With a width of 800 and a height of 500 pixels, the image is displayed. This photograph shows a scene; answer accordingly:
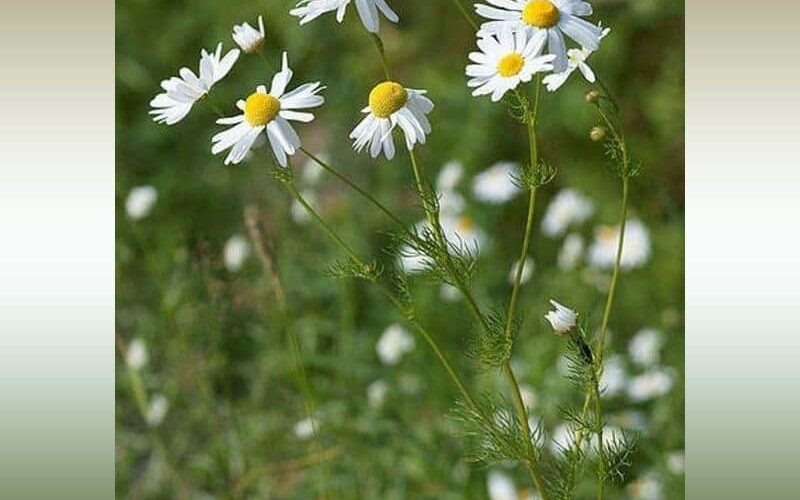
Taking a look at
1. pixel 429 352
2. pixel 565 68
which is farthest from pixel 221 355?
pixel 565 68

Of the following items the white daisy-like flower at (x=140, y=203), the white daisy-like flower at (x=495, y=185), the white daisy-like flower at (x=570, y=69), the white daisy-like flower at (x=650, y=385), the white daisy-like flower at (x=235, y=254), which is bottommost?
the white daisy-like flower at (x=650, y=385)

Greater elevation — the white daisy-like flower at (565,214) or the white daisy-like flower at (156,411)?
the white daisy-like flower at (565,214)

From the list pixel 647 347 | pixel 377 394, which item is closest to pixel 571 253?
pixel 647 347

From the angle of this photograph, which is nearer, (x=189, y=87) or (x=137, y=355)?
(x=189, y=87)

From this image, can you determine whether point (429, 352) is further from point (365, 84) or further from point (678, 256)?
point (365, 84)

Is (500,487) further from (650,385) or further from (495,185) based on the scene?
(495,185)

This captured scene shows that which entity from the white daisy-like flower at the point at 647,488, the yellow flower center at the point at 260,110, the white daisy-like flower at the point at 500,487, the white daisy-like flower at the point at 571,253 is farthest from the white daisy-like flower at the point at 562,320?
the white daisy-like flower at the point at 571,253

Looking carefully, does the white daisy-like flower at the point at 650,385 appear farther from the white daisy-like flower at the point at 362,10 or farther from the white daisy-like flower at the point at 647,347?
the white daisy-like flower at the point at 362,10
